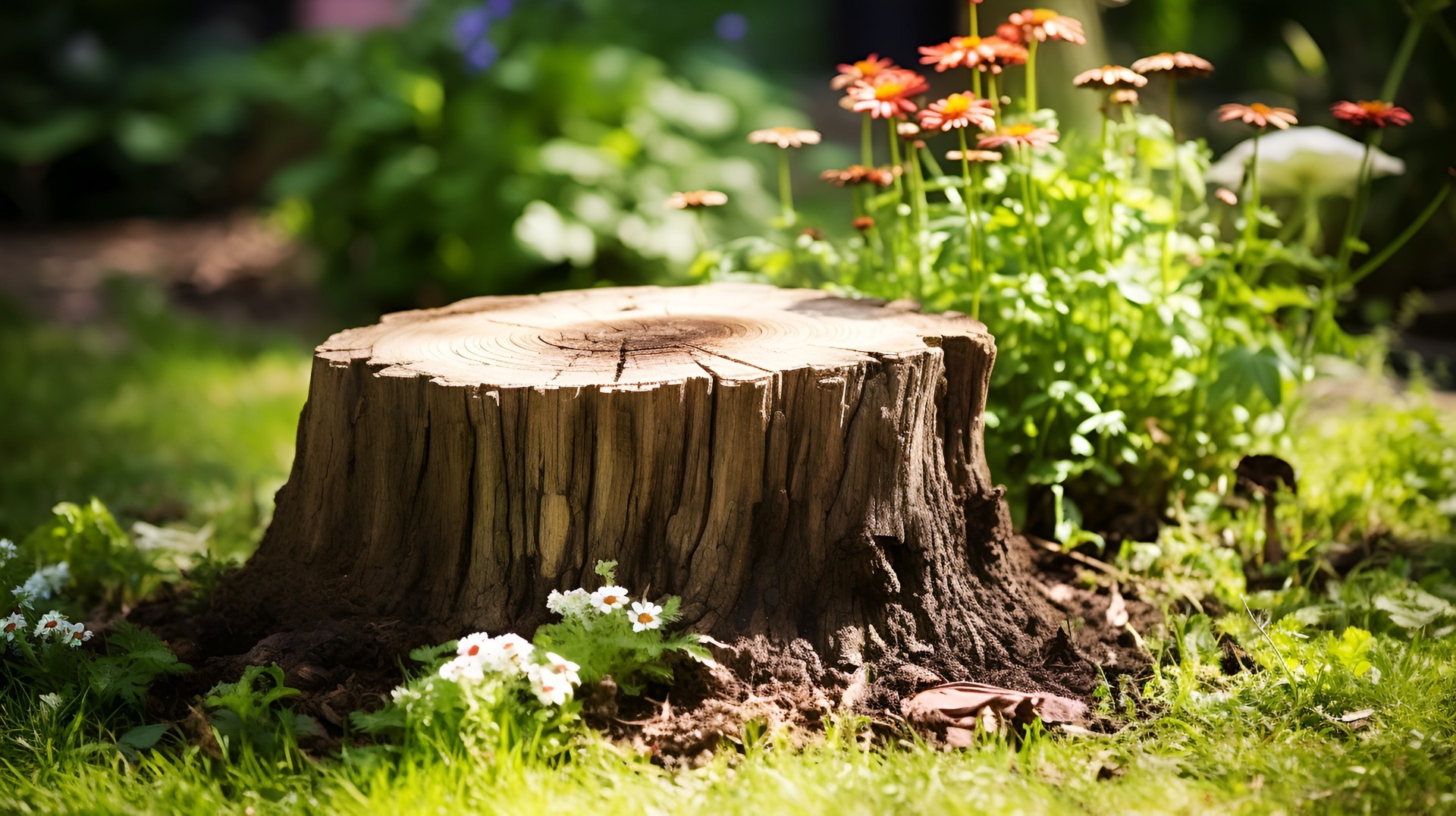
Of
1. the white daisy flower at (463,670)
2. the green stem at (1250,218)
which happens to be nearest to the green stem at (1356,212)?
the green stem at (1250,218)

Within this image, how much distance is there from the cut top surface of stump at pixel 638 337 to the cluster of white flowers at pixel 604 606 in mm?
392

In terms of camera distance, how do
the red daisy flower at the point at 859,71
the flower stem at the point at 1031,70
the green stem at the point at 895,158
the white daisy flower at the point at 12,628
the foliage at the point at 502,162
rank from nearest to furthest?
the white daisy flower at the point at 12,628 → the flower stem at the point at 1031,70 → the red daisy flower at the point at 859,71 → the green stem at the point at 895,158 → the foliage at the point at 502,162

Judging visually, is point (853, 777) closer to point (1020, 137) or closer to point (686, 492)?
point (686, 492)

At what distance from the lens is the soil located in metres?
2.14

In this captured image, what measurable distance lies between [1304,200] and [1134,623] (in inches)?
55.8

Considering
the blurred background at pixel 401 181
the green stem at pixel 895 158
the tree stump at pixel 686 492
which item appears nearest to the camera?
the tree stump at pixel 686 492

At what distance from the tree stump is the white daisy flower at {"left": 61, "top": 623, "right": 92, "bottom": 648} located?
0.37m

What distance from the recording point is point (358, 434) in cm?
242

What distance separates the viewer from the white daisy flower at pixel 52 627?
2383 mm

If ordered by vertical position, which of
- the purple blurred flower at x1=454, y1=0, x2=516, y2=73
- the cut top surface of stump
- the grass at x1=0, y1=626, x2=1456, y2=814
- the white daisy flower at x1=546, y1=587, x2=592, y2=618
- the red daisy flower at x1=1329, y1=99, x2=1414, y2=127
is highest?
the purple blurred flower at x1=454, y1=0, x2=516, y2=73

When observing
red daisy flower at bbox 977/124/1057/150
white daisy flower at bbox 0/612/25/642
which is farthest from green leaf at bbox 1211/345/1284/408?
white daisy flower at bbox 0/612/25/642

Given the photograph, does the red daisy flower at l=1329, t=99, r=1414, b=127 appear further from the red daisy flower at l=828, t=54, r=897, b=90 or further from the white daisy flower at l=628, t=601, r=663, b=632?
the white daisy flower at l=628, t=601, r=663, b=632

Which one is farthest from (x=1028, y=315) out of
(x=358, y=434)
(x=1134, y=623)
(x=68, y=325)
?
(x=68, y=325)

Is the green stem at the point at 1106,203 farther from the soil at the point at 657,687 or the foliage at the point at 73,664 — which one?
the foliage at the point at 73,664
